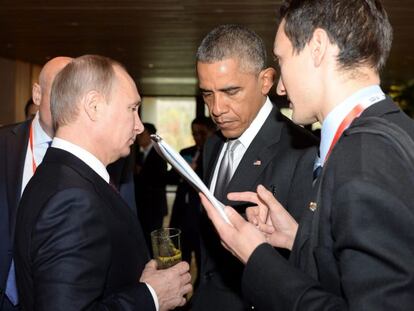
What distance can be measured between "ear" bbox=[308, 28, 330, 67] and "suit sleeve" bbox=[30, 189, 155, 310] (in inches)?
28.6

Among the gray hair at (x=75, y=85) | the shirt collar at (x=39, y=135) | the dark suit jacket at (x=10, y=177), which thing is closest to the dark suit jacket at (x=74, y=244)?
the gray hair at (x=75, y=85)

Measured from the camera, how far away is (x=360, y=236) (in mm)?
979

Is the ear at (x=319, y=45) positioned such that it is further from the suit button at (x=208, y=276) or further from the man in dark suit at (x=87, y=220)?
the suit button at (x=208, y=276)

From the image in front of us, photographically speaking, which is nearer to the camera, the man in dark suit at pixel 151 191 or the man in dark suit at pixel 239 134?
the man in dark suit at pixel 239 134

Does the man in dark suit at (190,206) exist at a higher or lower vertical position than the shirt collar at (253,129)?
lower

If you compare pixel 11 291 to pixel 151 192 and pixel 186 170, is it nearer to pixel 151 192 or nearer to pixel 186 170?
pixel 186 170

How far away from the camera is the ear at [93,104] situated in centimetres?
160

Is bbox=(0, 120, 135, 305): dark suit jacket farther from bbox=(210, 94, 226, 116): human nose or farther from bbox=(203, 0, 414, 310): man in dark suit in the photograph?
bbox=(203, 0, 414, 310): man in dark suit

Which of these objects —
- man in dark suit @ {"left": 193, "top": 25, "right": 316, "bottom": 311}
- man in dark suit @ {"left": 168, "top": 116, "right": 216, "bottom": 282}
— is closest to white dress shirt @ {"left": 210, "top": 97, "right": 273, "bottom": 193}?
man in dark suit @ {"left": 193, "top": 25, "right": 316, "bottom": 311}

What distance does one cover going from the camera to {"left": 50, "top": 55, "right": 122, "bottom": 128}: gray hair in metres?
1.60

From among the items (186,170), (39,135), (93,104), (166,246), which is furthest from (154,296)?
(39,135)

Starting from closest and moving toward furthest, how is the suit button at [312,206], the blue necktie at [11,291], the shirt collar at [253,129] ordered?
the suit button at [312,206]
the shirt collar at [253,129]
the blue necktie at [11,291]

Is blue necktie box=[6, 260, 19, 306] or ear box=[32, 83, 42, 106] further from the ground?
ear box=[32, 83, 42, 106]

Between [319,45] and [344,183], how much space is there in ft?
1.24
